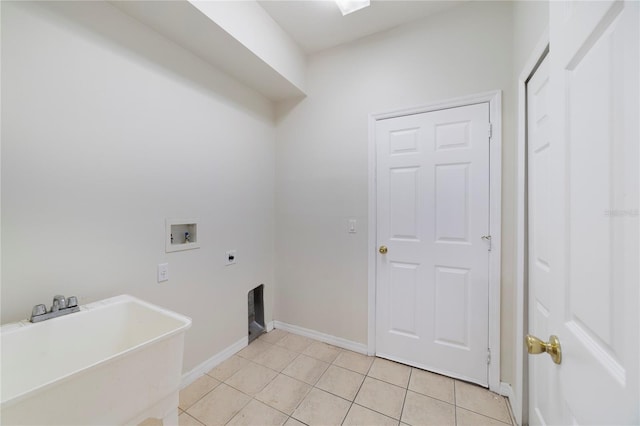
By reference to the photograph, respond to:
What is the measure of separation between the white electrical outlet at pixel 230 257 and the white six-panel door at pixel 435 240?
1.28 m

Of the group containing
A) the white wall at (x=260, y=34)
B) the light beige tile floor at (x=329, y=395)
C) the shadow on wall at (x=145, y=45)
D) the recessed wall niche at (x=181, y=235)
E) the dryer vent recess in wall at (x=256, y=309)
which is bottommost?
the light beige tile floor at (x=329, y=395)

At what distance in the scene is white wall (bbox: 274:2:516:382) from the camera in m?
1.72

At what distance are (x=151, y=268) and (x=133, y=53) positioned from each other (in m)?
1.35

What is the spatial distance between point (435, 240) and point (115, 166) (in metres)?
2.21

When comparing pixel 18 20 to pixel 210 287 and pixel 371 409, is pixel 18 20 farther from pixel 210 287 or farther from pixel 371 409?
pixel 371 409

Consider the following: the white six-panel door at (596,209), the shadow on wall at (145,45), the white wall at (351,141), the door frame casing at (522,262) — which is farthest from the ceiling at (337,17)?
the white six-panel door at (596,209)

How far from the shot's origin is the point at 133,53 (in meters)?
1.51

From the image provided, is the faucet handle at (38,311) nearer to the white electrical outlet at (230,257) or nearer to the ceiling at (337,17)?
the white electrical outlet at (230,257)

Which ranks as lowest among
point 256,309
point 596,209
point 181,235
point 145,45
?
point 256,309

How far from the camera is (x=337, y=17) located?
1988 millimetres

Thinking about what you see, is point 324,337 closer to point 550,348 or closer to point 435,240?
point 435,240

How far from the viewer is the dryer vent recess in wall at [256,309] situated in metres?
2.57

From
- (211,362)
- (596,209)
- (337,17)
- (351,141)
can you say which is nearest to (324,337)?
(211,362)

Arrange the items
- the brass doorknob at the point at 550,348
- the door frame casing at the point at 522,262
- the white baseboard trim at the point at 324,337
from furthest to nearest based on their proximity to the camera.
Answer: the white baseboard trim at the point at 324,337 → the door frame casing at the point at 522,262 → the brass doorknob at the point at 550,348
